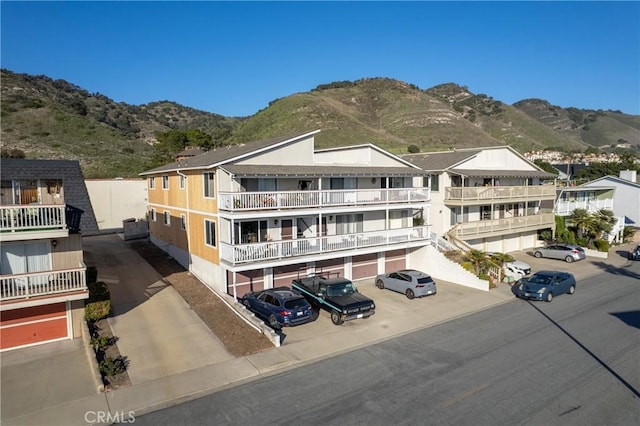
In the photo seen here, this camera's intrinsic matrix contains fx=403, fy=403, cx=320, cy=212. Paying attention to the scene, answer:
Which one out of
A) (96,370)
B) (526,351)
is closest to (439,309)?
(526,351)

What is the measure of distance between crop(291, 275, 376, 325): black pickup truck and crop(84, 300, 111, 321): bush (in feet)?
29.8

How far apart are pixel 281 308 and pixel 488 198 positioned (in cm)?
2086

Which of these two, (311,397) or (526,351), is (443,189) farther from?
(311,397)

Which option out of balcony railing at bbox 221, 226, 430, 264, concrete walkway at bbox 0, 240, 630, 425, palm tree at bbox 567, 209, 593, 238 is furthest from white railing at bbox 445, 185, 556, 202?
concrete walkway at bbox 0, 240, 630, 425

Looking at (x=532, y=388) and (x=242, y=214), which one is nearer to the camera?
(x=532, y=388)

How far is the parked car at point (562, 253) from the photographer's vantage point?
32.9 metres

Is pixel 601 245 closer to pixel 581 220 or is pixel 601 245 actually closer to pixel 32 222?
pixel 581 220

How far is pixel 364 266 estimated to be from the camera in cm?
2666

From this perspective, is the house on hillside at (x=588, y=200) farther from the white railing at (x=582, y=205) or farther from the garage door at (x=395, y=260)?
the garage door at (x=395, y=260)

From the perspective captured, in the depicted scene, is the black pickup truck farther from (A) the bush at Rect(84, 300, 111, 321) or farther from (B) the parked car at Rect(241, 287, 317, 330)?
(A) the bush at Rect(84, 300, 111, 321)

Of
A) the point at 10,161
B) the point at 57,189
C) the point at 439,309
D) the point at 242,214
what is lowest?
the point at 439,309

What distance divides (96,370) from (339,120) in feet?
255

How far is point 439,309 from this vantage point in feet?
70.2

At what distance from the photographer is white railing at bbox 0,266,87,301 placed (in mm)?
14570
